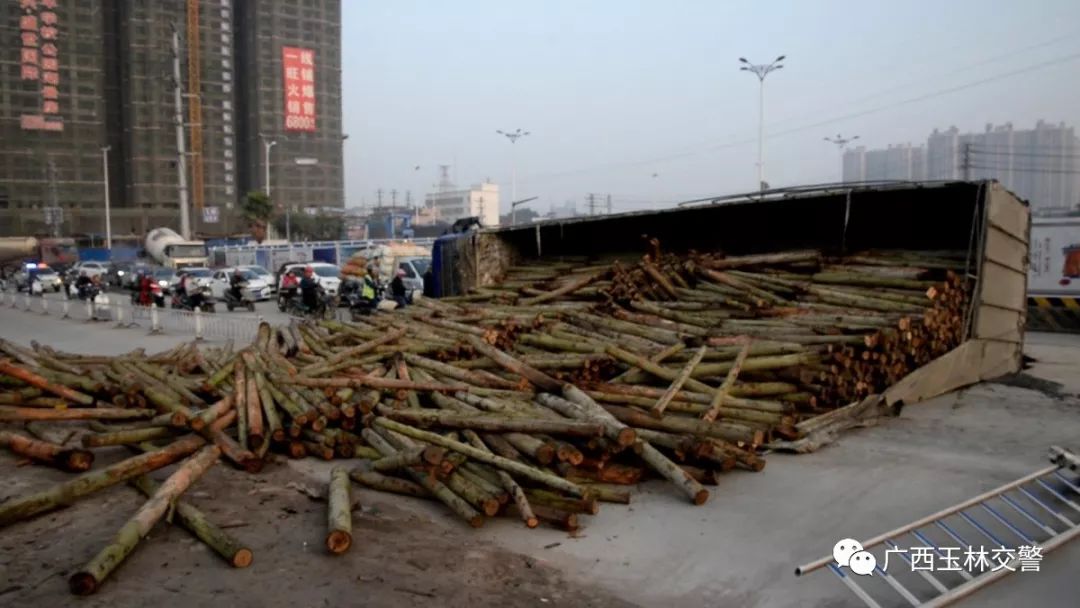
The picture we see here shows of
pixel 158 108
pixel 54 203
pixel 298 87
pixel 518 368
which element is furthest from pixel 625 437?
pixel 158 108

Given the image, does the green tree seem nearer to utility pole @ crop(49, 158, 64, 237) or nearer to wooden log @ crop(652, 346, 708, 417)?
utility pole @ crop(49, 158, 64, 237)

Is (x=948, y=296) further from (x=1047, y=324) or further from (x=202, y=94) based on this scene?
(x=202, y=94)

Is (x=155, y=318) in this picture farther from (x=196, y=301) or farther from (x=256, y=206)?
(x=256, y=206)

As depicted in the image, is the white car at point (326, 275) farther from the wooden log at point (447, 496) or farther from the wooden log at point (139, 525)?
the wooden log at point (447, 496)

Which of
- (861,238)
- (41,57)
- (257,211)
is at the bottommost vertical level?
(861,238)

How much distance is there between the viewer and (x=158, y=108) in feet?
235

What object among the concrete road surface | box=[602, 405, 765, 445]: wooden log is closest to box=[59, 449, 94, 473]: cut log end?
the concrete road surface

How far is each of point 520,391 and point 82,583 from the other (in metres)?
4.36

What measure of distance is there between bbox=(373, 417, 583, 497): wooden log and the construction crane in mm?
68021

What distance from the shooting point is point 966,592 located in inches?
183

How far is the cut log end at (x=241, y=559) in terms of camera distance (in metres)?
5.11

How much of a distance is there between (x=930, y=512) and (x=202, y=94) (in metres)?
78.1

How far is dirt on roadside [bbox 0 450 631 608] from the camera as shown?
4.76m

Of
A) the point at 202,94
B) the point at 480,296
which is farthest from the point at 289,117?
the point at 480,296
